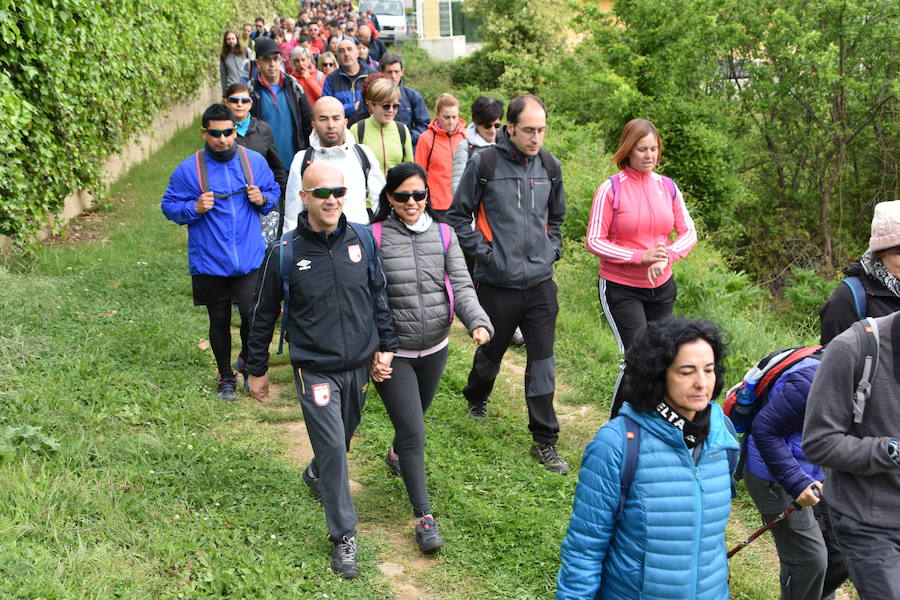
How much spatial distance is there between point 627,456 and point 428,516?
6.81 feet

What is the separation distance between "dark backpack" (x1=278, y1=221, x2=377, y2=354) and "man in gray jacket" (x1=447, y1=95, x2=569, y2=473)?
1091mm

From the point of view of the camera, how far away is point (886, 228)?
160 inches

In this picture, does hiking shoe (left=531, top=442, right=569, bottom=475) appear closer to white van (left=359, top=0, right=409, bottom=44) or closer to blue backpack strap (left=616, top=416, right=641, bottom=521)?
blue backpack strap (left=616, top=416, right=641, bottom=521)

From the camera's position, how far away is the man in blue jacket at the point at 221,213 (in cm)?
632

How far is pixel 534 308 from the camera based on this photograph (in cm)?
596

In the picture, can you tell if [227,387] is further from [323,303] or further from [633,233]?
[633,233]

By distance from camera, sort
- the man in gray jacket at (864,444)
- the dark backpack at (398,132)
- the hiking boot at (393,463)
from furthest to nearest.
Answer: the dark backpack at (398,132) < the hiking boot at (393,463) < the man in gray jacket at (864,444)

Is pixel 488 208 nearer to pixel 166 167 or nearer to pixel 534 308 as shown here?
pixel 534 308

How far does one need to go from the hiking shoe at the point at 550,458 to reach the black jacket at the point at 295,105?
420 cm

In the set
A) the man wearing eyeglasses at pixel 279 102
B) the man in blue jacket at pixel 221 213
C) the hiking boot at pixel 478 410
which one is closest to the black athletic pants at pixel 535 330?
the hiking boot at pixel 478 410

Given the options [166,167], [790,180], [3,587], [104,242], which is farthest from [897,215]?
[790,180]

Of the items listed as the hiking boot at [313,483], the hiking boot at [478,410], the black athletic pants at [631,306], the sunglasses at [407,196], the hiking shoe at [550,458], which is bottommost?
the hiking boot at [478,410]

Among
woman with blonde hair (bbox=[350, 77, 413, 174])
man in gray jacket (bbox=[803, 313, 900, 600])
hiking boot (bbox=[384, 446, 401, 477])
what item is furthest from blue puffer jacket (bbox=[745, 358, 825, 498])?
woman with blonde hair (bbox=[350, 77, 413, 174])

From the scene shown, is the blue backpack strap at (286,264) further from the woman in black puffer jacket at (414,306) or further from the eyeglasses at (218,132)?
the eyeglasses at (218,132)
